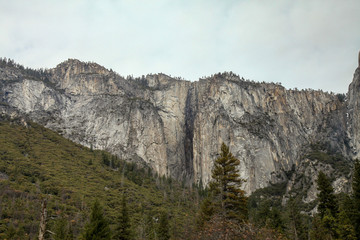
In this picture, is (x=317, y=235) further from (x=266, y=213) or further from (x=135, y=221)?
(x=135, y=221)

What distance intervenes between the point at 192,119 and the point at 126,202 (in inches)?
4606

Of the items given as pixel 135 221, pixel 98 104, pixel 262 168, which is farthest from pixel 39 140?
pixel 262 168

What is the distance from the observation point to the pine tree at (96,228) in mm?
30547

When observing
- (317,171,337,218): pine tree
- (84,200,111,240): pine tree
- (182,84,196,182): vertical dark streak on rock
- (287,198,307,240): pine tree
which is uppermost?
(182,84,196,182): vertical dark streak on rock

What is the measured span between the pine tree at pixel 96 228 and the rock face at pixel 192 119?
336 ft

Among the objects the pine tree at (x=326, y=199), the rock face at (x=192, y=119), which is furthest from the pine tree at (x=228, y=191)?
the rock face at (x=192, y=119)

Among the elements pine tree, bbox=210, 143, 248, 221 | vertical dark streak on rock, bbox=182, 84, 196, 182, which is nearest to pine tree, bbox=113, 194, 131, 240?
pine tree, bbox=210, 143, 248, 221

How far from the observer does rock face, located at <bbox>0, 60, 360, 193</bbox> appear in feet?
453

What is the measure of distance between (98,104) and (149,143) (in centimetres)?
3443

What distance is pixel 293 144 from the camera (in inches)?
5714

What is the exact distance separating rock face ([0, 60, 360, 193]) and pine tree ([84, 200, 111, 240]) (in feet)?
336

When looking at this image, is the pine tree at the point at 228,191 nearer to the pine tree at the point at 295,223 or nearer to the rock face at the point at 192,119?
the pine tree at the point at 295,223

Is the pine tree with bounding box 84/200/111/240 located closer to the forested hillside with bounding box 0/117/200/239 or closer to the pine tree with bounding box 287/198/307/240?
the forested hillside with bounding box 0/117/200/239

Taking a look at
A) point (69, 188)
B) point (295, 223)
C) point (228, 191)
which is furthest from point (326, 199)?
point (69, 188)
